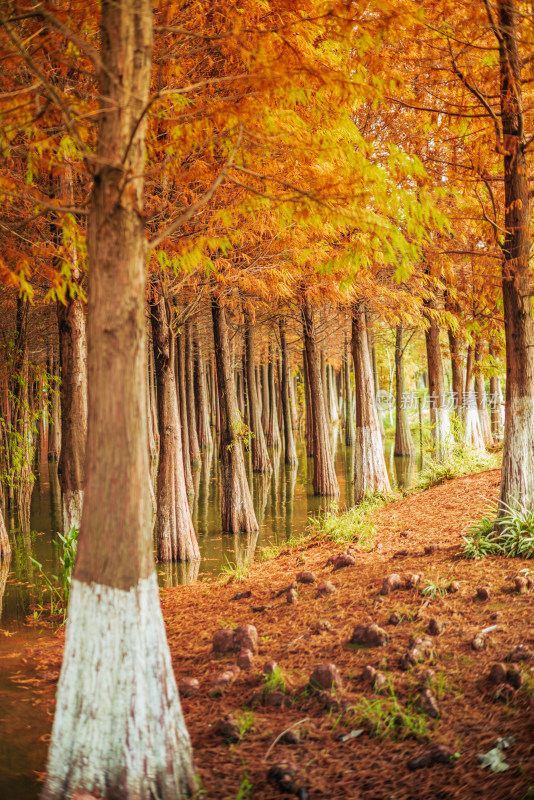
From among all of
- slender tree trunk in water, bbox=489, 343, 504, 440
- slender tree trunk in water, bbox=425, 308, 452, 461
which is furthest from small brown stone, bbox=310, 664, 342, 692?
slender tree trunk in water, bbox=489, 343, 504, 440

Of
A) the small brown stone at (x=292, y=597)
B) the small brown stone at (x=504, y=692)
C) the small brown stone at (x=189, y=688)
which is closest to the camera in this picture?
the small brown stone at (x=504, y=692)

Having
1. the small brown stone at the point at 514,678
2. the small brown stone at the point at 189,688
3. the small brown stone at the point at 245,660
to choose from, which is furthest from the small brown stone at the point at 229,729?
the small brown stone at the point at 514,678

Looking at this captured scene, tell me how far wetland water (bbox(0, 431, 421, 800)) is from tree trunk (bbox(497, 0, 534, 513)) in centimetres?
498

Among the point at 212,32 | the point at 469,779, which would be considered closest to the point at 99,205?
the point at 469,779

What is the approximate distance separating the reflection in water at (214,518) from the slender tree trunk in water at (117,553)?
5.32 metres

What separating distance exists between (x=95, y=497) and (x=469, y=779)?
2307 mm

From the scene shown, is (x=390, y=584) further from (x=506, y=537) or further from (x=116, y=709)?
(x=116, y=709)

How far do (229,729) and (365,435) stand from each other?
1168cm

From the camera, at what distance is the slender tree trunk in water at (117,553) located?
2871 mm

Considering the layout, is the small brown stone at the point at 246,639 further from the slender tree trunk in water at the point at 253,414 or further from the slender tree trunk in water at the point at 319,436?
the slender tree trunk in water at the point at 253,414

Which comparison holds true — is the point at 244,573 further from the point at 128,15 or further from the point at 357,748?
the point at 128,15

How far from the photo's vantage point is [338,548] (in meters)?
8.22

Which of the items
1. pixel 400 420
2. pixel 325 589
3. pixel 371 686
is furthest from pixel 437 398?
pixel 371 686

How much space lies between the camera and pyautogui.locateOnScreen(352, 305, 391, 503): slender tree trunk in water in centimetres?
1461
